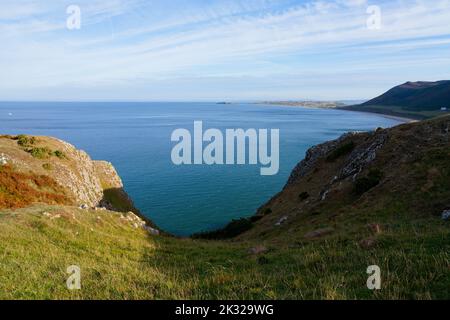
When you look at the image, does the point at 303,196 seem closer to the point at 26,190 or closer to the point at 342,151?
the point at 342,151

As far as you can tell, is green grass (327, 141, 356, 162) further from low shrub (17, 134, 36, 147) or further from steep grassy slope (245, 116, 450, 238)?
low shrub (17, 134, 36, 147)

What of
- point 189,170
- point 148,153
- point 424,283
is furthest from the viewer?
point 148,153

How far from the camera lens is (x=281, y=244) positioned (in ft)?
85.6

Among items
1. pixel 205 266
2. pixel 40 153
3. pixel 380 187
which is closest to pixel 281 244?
pixel 205 266

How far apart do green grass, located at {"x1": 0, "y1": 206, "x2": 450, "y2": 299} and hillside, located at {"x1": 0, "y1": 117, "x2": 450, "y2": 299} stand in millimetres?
66

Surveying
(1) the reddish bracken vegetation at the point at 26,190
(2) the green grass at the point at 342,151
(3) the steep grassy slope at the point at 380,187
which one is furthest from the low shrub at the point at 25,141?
(2) the green grass at the point at 342,151

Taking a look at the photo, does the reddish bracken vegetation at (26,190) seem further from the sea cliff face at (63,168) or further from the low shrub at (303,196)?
the low shrub at (303,196)

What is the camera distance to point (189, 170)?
111 meters

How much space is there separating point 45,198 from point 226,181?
58.2 m

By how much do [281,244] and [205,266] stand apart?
26.3 feet

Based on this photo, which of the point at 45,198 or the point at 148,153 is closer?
the point at 45,198

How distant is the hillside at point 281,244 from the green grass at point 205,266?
0.07 m
